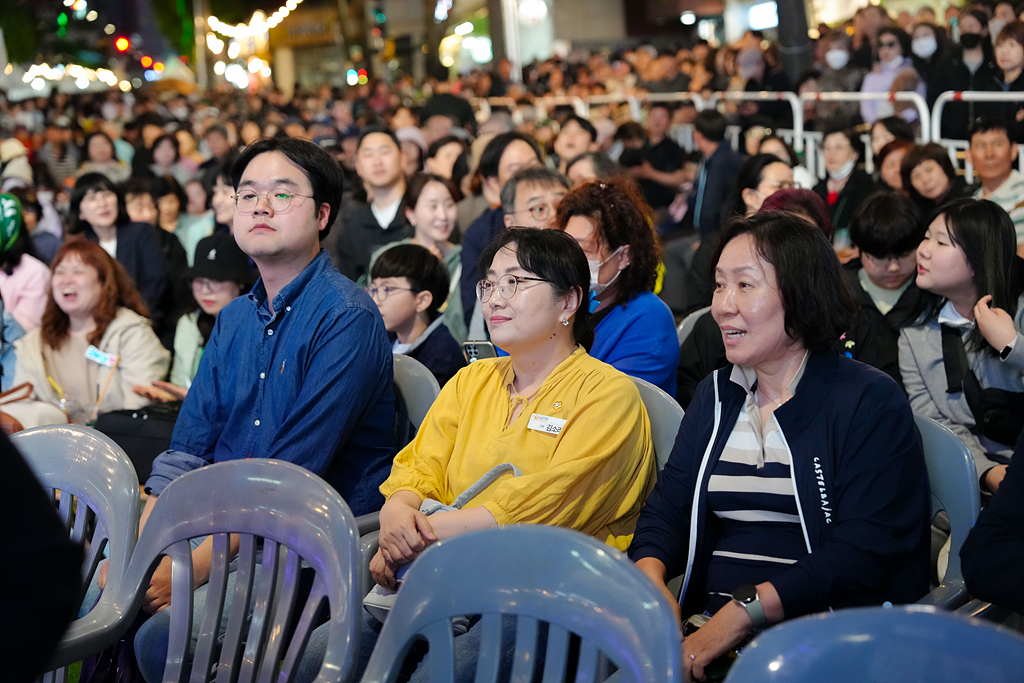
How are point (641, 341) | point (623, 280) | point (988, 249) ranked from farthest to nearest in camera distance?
1. point (623, 280)
2. point (641, 341)
3. point (988, 249)

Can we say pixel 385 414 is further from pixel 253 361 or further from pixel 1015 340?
pixel 1015 340

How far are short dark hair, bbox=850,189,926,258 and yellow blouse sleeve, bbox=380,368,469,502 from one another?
1833mm

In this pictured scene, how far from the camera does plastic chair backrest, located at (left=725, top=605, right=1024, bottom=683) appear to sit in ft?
3.62

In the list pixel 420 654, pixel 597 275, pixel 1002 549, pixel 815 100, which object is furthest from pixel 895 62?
pixel 420 654

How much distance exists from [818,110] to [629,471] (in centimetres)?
→ 684

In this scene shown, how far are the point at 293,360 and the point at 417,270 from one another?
1.03m

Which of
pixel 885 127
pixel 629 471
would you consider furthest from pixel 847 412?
pixel 885 127

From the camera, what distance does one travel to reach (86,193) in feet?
17.7

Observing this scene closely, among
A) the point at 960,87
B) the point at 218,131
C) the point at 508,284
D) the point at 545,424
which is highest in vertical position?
the point at 218,131

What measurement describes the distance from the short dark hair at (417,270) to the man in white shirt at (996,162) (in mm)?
2800

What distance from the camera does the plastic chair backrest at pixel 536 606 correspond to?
1333 millimetres

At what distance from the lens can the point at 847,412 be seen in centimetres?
185

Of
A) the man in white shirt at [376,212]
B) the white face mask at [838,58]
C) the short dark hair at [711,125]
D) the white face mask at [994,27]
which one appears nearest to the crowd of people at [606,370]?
the man in white shirt at [376,212]

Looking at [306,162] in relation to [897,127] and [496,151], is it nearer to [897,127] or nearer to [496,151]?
[496,151]
